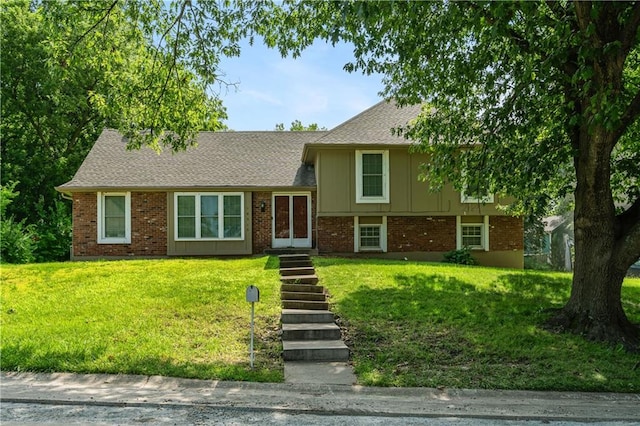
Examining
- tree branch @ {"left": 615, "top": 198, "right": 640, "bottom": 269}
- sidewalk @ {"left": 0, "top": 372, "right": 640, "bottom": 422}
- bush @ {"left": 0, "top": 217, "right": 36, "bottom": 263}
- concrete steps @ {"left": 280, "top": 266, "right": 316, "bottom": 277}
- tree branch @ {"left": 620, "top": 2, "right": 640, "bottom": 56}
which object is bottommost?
sidewalk @ {"left": 0, "top": 372, "right": 640, "bottom": 422}

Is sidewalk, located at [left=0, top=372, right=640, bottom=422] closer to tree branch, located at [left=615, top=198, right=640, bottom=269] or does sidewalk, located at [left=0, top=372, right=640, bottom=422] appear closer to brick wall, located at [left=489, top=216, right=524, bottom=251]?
tree branch, located at [left=615, top=198, right=640, bottom=269]

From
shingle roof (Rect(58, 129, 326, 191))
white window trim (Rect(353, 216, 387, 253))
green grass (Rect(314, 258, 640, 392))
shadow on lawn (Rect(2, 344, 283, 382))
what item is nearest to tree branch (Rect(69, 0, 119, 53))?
shadow on lawn (Rect(2, 344, 283, 382))

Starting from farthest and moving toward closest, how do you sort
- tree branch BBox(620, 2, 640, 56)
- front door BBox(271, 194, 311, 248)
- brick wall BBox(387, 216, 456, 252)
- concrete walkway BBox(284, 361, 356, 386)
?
1. front door BBox(271, 194, 311, 248)
2. brick wall BBox(387, 216, 456, 252)
3. tree branch BBox(620, 2, 640, 56)
4. concrete walkway BBox(284, 361, 356, 386)

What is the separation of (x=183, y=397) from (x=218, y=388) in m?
0.47

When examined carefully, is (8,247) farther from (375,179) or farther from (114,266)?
(375,179)

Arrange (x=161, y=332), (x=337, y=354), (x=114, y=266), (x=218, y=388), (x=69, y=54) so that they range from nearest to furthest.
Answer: (x=218, y=388), (x=337, y=354), (x=161, y=332), (x=69, y=54), (x=114, y=266)

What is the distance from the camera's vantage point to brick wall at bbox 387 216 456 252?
1766 centimetres

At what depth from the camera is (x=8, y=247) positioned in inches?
683

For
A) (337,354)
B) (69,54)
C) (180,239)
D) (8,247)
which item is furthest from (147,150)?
(337,354)

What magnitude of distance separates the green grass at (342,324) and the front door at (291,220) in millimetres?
4809

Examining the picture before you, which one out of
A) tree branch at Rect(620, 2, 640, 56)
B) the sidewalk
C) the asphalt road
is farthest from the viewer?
tree branch at Rect(620, 2, 640, 56)

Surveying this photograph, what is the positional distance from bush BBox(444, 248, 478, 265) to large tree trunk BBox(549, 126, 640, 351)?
8624 mm

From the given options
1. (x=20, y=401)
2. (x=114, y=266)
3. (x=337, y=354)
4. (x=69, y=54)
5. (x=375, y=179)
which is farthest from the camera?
(x=375, y=179)

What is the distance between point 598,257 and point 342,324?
14.4 feet
